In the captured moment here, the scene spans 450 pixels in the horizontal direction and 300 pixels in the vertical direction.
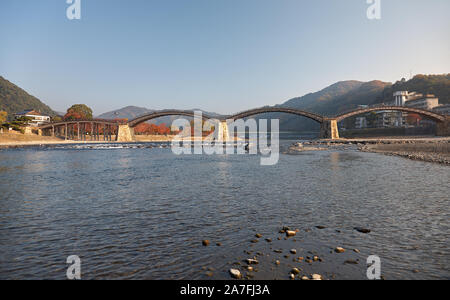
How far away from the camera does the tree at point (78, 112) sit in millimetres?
141350

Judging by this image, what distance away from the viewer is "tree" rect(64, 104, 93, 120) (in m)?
141

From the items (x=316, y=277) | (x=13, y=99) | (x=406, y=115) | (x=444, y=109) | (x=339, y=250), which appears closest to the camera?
(x=316, y=277)

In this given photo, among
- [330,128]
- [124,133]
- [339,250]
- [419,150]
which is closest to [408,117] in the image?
[330,128]

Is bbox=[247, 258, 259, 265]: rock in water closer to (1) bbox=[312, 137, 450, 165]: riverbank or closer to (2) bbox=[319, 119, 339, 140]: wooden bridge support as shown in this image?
(1) bbox=[312, 137, 450, 165]: riverbank

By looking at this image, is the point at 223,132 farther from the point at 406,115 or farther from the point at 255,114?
the point at 406,115

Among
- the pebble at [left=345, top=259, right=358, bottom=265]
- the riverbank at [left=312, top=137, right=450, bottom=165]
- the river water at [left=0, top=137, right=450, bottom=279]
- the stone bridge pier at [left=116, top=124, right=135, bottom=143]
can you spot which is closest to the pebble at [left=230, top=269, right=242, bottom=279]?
the river water at [left=0, top=137, right=450, bottom=279]

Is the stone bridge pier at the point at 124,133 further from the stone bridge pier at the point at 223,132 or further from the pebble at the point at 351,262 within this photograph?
the pebble at the point at 351,262

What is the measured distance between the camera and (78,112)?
147500mm

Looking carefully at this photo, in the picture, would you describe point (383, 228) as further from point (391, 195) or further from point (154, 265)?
point (154, 265)

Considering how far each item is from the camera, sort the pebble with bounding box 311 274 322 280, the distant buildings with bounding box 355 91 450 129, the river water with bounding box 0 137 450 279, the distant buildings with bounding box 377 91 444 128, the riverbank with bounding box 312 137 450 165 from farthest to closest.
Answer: the distant buildings with bounding box 377 91 444 128
the distant buildings with bounding box 355 91 450 129
the riverbank with bounding box 312 137 450 165
the river water with bounding box 0 137 450 279
the pebble with bounding box 311 274 322 280

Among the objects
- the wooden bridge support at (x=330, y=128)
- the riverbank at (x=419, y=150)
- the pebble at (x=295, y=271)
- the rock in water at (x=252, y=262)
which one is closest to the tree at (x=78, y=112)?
the wooden bridge support at (x=330, y=128)

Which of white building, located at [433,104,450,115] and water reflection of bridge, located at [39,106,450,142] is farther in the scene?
white building, located at [433,104,450,115]
